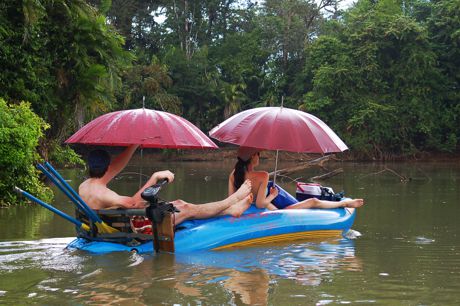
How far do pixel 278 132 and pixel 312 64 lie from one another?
1146 inches

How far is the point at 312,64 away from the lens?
118 ft

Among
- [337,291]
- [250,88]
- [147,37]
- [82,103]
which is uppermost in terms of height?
[147,37]

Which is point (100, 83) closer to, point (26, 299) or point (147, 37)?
point (26, 299)

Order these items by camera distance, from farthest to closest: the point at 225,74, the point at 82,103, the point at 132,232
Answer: the point at 225,74 < the point at 82,103 < the point at 132,232

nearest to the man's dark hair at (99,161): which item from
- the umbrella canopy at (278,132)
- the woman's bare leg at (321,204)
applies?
the umbrella canopy at (278,132)

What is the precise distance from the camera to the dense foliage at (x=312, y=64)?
32.8 m

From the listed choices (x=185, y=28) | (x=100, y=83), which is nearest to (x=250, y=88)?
(x=185, y=28)

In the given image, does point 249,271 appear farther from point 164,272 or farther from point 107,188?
point 107,188

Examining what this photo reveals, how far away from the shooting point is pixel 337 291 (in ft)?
17.9

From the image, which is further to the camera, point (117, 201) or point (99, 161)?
point (117, 201)

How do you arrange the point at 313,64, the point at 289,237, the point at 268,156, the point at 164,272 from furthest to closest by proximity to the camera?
the point at 313,64 < the point at 268,156 < the point at 289,237 < the point at 164,272

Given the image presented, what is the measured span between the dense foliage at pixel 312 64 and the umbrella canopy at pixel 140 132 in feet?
54.9

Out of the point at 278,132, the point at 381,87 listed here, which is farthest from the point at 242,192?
the point at 381,87

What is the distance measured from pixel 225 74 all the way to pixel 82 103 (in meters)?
23.7
